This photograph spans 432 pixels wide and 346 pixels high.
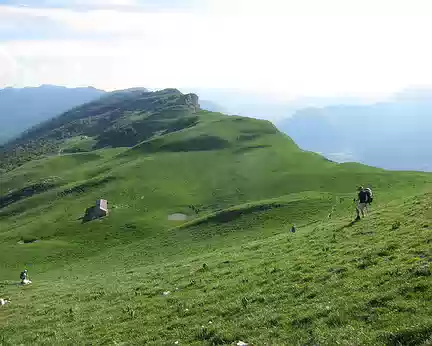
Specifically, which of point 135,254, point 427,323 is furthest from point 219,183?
point 427,323

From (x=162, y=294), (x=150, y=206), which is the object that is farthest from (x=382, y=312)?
(x=150, y=206)

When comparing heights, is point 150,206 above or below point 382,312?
below

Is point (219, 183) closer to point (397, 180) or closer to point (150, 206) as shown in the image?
point (150, 206)

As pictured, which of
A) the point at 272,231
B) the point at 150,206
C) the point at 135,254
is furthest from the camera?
the point at 150,206

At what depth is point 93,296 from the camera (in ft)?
107

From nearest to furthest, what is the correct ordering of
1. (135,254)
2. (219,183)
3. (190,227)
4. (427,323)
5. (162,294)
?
1. (427,323)
2. (162,294)
3. (135,254)
4. (190,227)
5. (219,183)

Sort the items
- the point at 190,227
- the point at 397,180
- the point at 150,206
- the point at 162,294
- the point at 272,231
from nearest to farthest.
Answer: the point at 162,294, the point at 272,231, the point at 190,227, the point at 397,180, the point at 150,206

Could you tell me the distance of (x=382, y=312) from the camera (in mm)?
15516

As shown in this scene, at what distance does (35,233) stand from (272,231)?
64.0 metres

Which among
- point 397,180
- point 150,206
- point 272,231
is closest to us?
point 272,231

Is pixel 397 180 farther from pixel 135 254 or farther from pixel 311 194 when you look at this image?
pixel 135 254

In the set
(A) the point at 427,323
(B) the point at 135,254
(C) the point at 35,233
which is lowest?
(C) the point at 35,233

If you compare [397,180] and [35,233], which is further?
[35,233]

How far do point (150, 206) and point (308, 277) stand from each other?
3363 inches
